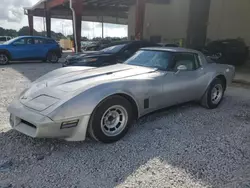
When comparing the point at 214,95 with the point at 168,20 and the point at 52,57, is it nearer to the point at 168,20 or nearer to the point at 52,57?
the point at 52,57

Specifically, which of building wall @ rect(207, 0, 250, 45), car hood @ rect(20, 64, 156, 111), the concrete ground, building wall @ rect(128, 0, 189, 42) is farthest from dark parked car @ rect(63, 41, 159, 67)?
building wall @ rect(128, 0, 189, 42)

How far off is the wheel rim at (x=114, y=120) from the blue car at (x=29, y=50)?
11150 mm

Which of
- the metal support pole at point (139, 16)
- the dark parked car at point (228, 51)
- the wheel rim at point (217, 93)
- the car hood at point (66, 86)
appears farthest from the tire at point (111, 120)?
the dark parked car at point (228, 51)

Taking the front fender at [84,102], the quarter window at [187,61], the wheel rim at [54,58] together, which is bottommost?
the wheel rim at [54,58]

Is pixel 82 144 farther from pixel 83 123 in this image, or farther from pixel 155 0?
pixel 155 0

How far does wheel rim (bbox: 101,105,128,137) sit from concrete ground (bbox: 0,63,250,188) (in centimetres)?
19

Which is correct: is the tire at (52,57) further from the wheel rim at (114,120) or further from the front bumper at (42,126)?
the wheel rim at (114,120)

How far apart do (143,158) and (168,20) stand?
1841 centimetres

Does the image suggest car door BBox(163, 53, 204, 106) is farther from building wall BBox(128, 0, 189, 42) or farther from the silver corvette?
building wall BBox(128, 0, 189, 42)

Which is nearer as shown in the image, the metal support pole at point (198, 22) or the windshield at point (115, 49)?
the windshield at point (115, 49)

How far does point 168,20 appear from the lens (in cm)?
1991

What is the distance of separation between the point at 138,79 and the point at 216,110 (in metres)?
2.17

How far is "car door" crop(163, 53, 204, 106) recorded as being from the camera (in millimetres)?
4098

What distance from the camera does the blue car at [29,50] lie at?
502 inches
